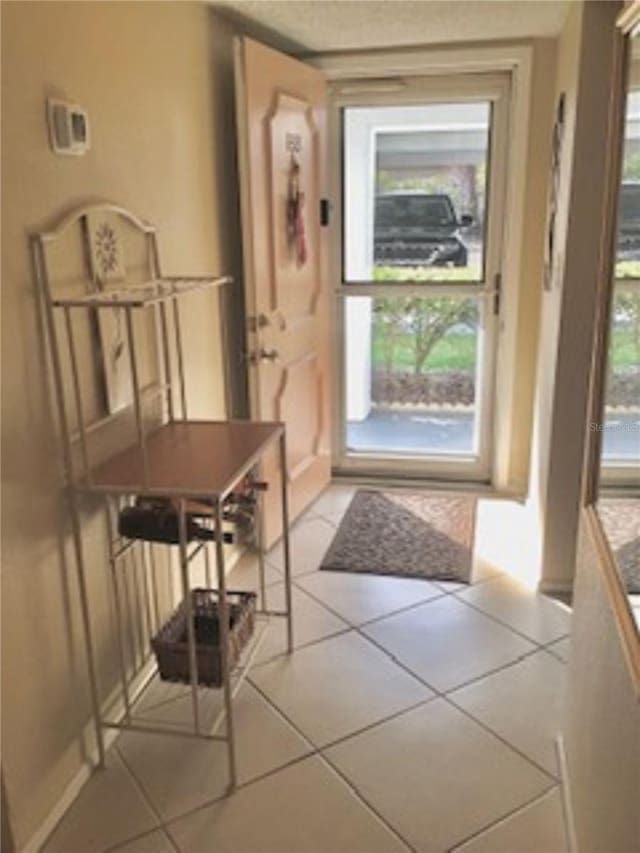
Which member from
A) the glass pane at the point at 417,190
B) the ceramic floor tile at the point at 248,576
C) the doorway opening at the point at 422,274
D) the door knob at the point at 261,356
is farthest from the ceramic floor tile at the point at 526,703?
the glass pane at the point at 417,190

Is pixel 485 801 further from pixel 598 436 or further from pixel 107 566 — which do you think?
pixel 107 566

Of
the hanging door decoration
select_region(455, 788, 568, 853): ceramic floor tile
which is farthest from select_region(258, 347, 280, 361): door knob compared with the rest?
select_region(455, 788, 568, 853): ceramic floor tile

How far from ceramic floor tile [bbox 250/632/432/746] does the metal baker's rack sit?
138 mm

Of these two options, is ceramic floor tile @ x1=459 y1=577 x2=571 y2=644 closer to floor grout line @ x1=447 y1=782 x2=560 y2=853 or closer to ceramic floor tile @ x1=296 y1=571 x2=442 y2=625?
ceramic floor tile @ x1=296 y1=571 x2=442 y2=625

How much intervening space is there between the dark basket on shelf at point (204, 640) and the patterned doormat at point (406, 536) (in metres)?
0.84

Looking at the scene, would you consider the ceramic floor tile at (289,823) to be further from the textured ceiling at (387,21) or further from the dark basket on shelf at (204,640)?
the textured ceiling at (387,21)

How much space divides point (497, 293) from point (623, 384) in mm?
2149

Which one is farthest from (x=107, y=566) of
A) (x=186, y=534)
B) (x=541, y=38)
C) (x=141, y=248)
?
(x=541, y=38)

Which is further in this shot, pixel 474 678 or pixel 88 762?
pixel 474 678

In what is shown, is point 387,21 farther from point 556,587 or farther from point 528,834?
point 528,834

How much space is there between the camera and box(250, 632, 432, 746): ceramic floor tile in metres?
2.09

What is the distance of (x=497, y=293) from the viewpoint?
352 centimetres

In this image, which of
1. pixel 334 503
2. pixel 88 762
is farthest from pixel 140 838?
pixel 334 503

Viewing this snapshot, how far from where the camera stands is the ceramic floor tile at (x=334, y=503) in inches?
136
